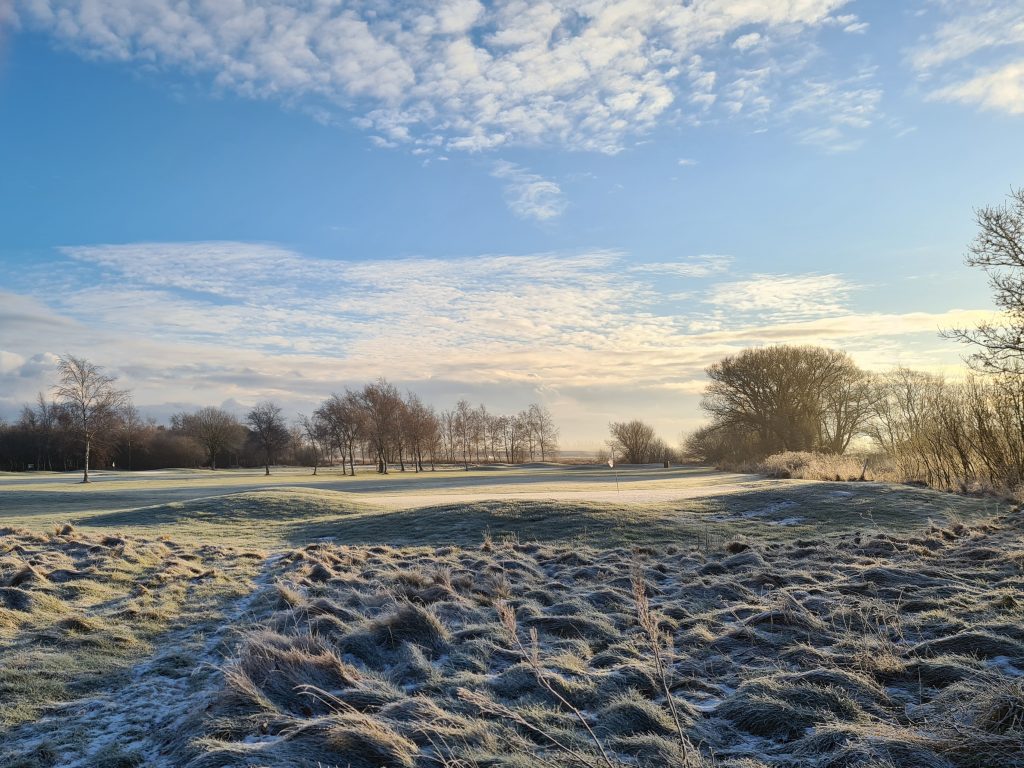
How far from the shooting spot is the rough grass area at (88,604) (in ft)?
18.7

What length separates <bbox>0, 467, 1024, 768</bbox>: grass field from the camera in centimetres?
373

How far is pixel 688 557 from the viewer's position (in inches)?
455

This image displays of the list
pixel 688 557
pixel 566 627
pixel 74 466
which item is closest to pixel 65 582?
pixel 566 627

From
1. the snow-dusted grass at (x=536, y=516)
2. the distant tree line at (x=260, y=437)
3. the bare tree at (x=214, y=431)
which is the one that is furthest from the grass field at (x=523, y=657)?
the bare tree at (x=214, y=431)

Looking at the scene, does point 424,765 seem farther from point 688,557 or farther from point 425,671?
point 688,557

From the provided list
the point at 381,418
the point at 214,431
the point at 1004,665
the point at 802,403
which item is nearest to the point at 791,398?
the point at 802,403

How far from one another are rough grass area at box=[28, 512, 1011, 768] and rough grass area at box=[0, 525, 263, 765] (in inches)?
50.7

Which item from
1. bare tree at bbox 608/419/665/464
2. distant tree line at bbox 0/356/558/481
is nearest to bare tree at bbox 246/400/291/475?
distant tree line at bbox 0/356/558/481

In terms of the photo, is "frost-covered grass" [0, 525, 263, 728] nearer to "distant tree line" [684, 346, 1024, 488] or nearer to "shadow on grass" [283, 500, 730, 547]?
"shadow on grass" [283, 500, 730, 547]

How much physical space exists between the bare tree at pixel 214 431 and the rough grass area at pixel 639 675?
8544cm

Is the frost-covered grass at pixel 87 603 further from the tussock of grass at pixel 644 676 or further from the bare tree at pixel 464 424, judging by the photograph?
the bare tree at pixel 464 424

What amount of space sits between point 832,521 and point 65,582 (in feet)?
58.6

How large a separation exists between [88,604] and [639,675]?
306 inches

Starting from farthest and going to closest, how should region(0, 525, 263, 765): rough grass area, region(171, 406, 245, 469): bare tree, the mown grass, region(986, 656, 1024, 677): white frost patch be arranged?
region(171, 406, 245, 469): bare tree
the mown grass
region(0, 525, 263, 765): rough grass area
region(986, 656, 1024, 677): white frost patch
